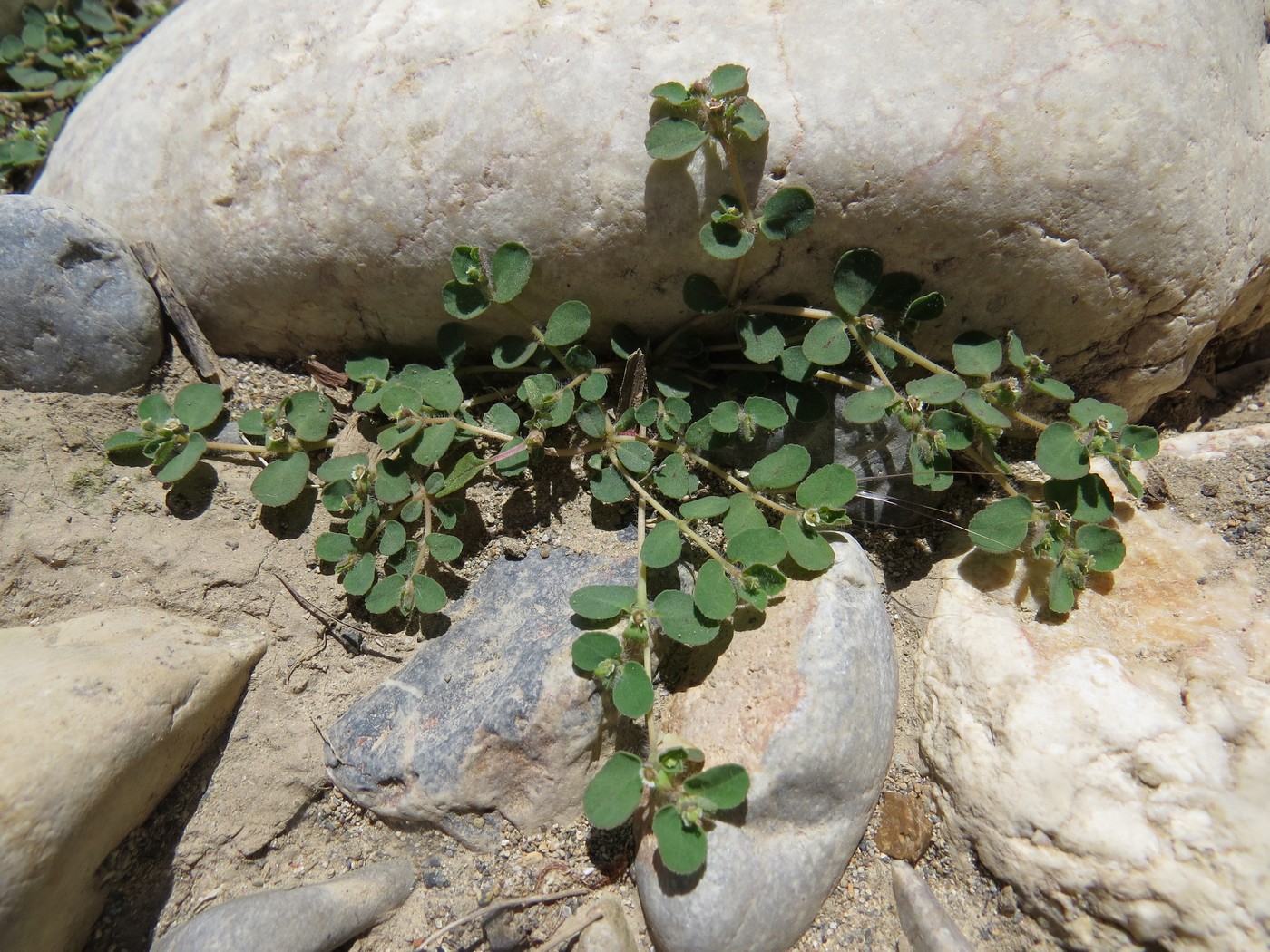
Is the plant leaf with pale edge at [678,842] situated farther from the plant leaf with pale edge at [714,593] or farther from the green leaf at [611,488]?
the green leaf at [611,488]

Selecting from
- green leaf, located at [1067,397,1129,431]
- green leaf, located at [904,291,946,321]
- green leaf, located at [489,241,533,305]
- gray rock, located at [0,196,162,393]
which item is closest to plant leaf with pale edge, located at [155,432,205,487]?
gray rock, located at [0,196,162,393]

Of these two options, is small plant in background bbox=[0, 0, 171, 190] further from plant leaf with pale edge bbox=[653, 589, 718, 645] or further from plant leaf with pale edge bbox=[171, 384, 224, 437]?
plant leaf with pale edge bbox=[653, 589, 718, 645]

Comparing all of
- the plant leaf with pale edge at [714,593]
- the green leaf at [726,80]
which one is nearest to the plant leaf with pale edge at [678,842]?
the plant leaf with pale edge at [714,593]

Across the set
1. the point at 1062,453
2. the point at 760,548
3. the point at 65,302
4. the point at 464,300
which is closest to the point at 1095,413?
the point at 1062,453

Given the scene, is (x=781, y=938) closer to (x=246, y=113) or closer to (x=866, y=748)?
(x=866, y=748)

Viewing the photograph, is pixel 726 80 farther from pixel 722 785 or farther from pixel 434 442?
pixel 722 785

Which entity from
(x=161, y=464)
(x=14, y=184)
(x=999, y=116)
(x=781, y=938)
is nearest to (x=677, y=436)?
(x=999, y=116)
